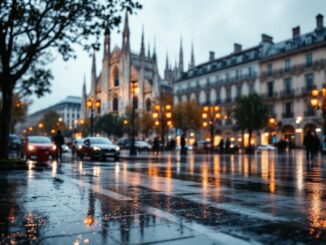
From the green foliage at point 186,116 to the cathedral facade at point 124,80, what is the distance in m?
23.7

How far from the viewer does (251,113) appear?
43.2 meters

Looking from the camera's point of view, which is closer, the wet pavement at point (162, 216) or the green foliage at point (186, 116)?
the wet pavement at point (162, 216)

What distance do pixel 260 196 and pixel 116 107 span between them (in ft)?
264

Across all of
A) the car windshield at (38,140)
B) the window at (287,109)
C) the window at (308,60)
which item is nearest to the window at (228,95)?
the window at (287,109)

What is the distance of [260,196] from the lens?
6.17 meters

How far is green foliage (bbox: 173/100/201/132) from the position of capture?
50.3 m

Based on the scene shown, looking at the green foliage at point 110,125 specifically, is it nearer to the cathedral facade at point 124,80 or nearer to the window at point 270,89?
the cathedral facade at point 124,80

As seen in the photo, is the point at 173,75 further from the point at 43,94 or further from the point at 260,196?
the point at 260,196

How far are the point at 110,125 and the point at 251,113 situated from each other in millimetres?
36672

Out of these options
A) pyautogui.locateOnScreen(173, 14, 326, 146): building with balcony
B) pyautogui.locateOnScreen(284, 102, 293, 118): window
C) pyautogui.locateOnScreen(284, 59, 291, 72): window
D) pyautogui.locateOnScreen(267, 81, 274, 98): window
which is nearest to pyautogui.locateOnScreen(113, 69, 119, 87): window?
pyautogui.locateOnScreen(173, 14, 326, 146): building with balcony

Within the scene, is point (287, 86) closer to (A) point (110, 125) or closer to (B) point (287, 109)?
(B) point (287, 109)

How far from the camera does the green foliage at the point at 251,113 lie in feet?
142

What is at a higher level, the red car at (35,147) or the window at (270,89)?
the window at (270,89)

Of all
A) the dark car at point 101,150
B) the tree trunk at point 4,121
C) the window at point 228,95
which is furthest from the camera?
the window at point 228,95
